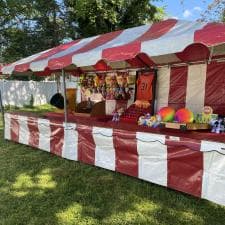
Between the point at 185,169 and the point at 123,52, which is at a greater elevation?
the point at 123,52

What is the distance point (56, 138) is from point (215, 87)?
2.42 m

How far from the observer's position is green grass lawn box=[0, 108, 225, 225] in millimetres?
2998

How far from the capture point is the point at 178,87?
5047mm

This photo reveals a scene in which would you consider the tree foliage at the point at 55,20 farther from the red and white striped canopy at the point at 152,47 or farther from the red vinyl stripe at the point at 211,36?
the red vinyl stripe at the point at 211,36

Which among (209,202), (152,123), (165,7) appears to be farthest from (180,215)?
(165,7)

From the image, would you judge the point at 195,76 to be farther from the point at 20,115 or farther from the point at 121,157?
the point at 20,115

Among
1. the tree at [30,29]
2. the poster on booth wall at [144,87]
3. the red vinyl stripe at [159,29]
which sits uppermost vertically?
the tree at [30,29]

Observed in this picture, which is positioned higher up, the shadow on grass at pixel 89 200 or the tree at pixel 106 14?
the tree at pixel 106 14

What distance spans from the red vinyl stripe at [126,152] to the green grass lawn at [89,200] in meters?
0.11

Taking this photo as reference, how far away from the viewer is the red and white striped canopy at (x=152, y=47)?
2853 mm

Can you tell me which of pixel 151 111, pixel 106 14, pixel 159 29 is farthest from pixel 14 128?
pixel 106 14

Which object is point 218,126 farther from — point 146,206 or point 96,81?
point 96,81

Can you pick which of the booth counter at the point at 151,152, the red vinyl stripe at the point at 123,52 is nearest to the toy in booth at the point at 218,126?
the booth counter at the point at 151,152

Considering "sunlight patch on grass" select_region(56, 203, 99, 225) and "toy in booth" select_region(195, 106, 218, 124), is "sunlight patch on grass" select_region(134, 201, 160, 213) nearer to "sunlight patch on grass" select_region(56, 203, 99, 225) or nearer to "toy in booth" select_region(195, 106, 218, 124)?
"sunlight patch on grass" select_region(56, 203, 99, 225)
